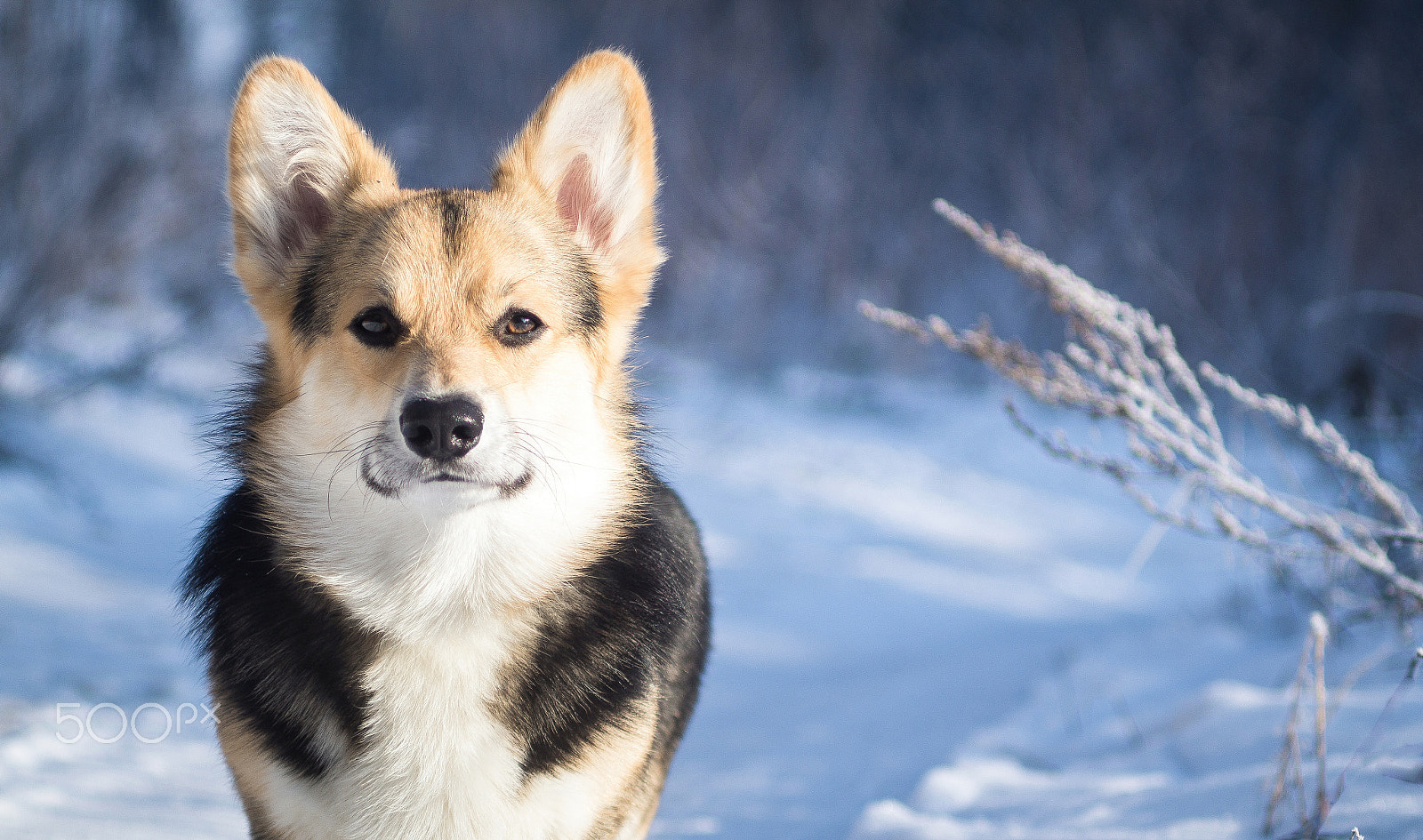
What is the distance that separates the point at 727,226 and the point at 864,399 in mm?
2773

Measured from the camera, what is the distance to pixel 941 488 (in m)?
8.22

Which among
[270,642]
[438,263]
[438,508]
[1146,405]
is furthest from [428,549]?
A: [1146,405]

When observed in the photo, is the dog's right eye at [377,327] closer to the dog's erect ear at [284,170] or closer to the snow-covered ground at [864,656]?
the dog's erect ear at [284,170]

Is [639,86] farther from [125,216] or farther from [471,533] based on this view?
[125,216]

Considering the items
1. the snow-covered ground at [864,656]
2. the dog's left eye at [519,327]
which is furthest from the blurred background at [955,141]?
the dog's left eye at [519,327]

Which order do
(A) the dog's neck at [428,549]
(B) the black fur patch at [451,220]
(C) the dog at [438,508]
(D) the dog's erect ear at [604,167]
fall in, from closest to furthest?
(C) the dog at [438,508] < (A) the dog's neck at [428,549] < (B) the black fur patch at [451,220] < (D) the dog's erect ear at [604,167]

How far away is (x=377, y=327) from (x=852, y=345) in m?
9.61

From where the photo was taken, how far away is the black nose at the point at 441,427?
1860 mm

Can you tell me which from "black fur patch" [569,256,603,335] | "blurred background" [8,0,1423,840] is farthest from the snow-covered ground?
"black fur patch" [569,256,603,335]

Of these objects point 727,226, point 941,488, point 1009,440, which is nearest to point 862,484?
point 941,488

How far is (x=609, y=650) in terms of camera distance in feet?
7.25

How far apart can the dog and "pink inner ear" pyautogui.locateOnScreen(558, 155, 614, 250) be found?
19mm

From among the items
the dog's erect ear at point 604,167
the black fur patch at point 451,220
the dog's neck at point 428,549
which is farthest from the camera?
the dog's erect ear at point 604,167

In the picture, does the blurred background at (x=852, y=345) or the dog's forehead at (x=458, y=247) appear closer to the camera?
the dog's forehead at (x=458, y=247)
